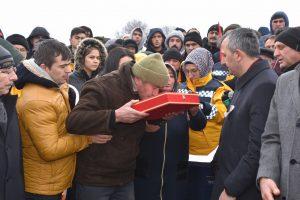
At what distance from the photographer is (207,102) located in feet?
16.7

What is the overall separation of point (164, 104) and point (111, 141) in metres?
0.72

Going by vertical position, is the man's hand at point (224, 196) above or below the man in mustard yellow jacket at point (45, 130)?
below

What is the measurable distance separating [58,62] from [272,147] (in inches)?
81.0

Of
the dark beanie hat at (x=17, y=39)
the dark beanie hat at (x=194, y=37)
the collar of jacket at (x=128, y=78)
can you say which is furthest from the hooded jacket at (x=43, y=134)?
the dark beanie hat at (x=194, y=37)

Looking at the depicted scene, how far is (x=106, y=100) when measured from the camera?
3707 millimetres

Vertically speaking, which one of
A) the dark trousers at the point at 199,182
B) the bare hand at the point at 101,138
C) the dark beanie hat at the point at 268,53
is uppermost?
the dark beanie hat at the point at 268,53

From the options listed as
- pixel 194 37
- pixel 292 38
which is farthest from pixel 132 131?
pixel 194 37

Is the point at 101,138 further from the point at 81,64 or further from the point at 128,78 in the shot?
the point at 81,64

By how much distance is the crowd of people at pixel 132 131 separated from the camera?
3025mm

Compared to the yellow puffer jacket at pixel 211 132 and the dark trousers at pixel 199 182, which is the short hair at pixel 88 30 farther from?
the dark trousers at pixel 199 182

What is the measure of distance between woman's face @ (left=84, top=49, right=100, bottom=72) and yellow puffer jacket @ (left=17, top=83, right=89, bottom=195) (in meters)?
2.10

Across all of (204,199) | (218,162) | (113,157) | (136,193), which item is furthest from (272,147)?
(204,199)

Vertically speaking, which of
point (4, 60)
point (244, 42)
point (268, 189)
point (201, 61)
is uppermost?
point (244, 42)

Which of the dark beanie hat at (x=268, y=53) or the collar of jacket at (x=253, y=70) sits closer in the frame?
the collar of jacket at (x=253, y=70)
